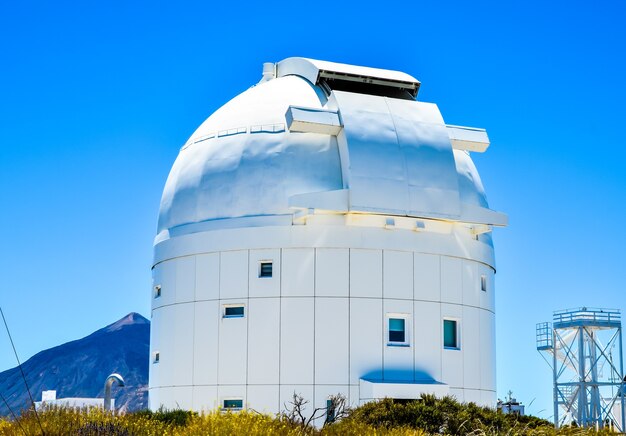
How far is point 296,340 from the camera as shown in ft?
98.3

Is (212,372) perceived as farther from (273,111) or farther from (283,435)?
(283,435)

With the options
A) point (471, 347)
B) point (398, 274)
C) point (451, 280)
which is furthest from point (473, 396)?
point (398, 274)

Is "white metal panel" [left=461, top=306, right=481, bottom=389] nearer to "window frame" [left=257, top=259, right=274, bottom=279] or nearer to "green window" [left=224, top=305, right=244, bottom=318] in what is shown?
"window frame" [left=257, top=259, right=274, bottom=279]

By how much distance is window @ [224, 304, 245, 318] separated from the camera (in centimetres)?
3075

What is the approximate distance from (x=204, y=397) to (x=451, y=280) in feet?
28.1

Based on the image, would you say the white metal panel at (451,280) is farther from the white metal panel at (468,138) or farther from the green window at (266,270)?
the green window at (266,270)

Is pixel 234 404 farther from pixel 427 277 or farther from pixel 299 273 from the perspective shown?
pixel 427 277

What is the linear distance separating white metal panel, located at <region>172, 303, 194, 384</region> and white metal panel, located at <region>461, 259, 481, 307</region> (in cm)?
877

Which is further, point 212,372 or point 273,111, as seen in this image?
point 273,111

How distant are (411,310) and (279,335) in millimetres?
4127

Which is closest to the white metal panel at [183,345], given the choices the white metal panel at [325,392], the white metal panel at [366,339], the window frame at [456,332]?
the white metal panel at [325,392]

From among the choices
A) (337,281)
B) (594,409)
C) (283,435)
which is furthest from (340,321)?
(594,409)

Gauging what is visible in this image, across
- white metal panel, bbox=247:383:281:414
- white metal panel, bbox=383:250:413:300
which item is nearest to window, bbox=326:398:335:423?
white metal panel, bbox=247:383:281:414

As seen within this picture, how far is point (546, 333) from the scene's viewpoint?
195 feet
